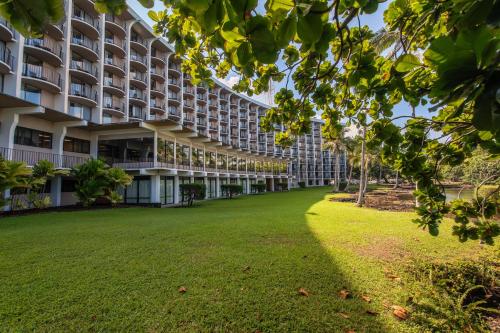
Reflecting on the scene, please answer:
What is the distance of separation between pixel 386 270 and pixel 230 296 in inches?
114

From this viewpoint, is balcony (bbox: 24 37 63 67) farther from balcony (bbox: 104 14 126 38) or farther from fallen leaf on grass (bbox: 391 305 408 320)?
fallen leaf on grass (bbox: 391 305 408 320)

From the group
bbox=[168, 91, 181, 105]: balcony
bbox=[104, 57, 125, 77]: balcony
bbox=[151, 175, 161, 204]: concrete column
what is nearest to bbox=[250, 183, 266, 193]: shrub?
bbox=[168, 91, 181, 105]: balcony

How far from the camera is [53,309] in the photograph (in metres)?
2.86

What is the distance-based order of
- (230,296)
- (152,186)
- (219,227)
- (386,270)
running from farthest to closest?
(152,186) < (219,227) < (386,270) < (230,296)

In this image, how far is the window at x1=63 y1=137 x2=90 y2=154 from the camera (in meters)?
18.9

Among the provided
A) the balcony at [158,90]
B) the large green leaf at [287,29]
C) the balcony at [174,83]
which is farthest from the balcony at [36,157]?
the balcony at [174,83]

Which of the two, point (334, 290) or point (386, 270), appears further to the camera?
point (386, 270)

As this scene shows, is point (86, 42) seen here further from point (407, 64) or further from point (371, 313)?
point (371, 313)

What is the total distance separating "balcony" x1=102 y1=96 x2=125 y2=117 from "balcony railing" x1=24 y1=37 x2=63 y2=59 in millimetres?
5529

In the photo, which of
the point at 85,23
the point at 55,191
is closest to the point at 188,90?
the point at 85,23

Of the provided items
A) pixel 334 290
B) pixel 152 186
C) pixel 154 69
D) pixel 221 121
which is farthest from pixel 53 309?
pixel 221 121

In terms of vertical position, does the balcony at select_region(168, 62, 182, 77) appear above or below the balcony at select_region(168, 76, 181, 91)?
above

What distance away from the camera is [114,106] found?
84.6 ft

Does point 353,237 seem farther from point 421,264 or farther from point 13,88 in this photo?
point 13,88
